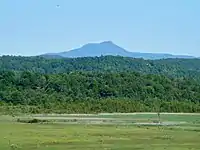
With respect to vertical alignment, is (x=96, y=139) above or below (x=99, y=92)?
below

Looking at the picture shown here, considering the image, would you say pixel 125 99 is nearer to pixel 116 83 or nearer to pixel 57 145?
pixel 116 83

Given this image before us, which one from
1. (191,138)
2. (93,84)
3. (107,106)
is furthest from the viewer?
(93,84)

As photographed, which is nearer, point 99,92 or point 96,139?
point 96,139

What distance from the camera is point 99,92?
10981cm

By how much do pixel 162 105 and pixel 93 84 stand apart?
16.0 metres

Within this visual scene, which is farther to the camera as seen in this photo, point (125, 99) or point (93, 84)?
point (93, 84)

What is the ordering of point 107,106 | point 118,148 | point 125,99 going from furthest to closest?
point 125,99, point 107,106, point 118,148

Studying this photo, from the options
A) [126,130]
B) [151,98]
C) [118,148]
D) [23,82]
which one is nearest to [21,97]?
[23,82]

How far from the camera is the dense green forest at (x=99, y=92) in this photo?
9656cm

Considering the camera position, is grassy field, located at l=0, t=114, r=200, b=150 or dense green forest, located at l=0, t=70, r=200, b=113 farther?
dense green forest, located at l=0, t=70, r=200, b=113

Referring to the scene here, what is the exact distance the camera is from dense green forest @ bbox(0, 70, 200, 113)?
317 feet

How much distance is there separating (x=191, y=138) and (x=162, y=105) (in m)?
52.8

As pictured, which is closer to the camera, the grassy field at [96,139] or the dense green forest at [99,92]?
the grassy field at [96,139]

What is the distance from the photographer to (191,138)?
4597 cm
